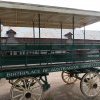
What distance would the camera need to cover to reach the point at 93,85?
7.86 meters

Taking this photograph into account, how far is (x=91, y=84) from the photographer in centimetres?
783

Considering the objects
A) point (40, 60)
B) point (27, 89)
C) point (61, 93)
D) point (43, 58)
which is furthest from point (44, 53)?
point (61, 93)

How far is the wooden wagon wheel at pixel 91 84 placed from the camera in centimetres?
766

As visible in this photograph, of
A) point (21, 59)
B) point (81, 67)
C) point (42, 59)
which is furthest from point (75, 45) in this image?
point (21, 59)

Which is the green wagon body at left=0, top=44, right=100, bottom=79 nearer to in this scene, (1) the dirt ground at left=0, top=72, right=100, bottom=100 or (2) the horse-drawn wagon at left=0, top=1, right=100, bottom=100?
(2) the horse-drawn wagon at left=0, top=1, right=100, bottom=100

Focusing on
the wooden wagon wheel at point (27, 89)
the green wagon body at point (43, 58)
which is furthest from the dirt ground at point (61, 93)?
the green wagon body at point (43, 58)

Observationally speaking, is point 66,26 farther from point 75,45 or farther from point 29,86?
point 29,86

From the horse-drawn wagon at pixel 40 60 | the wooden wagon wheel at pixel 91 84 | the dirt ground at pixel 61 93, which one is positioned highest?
the horse-drawn wagon at pixel 40 60

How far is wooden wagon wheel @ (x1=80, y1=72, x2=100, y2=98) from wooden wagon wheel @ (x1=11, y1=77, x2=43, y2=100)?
1.74 metres

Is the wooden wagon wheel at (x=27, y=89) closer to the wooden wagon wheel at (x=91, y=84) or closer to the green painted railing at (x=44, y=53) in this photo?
the green painted railing at (x=44, y=53)

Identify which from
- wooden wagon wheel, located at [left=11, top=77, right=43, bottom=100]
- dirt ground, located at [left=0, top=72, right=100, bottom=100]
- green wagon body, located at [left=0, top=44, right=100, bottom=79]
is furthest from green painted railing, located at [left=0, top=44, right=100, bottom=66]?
dirt ground, located at [left=0, top=72, right=100, bottom=100]

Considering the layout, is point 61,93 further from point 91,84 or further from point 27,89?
point 27,89

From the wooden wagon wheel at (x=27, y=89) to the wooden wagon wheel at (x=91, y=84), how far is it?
68.6 inches

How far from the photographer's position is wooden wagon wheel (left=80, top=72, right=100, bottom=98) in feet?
25.1
